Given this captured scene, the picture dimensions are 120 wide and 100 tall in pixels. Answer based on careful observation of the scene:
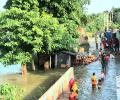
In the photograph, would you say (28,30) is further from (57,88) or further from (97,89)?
(57,88)

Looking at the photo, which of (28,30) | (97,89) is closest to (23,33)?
(28,30)

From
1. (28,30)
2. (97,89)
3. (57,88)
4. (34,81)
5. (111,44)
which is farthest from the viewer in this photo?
(111,44)

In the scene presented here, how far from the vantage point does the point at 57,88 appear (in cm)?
2261

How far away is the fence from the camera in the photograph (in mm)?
19638

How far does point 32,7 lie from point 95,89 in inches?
362

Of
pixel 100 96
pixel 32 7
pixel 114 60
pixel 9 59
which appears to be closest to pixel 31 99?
pixel 100 96

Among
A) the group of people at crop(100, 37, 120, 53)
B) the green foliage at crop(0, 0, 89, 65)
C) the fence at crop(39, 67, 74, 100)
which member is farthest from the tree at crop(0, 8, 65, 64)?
the group of people at crop(100, 37, 120, 53)

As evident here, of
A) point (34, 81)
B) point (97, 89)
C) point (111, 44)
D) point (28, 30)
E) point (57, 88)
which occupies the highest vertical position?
point (28, 30)

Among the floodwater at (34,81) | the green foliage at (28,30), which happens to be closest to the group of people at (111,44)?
the floodwater at (34,81)

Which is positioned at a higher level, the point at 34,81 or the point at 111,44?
the point at 111,44

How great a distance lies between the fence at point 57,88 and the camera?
64.4 ft

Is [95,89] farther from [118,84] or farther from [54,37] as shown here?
[54,37]

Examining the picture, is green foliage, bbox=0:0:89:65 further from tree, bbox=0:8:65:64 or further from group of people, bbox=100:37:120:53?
group of people, bbox=100:37:120:53

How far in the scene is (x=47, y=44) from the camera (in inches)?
1166
